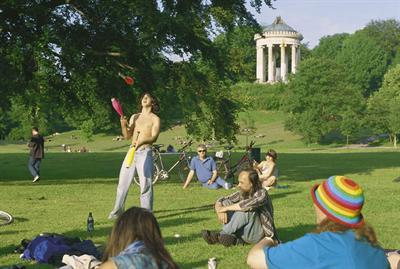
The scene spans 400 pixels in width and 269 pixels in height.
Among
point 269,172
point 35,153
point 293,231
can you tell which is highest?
point 35,153

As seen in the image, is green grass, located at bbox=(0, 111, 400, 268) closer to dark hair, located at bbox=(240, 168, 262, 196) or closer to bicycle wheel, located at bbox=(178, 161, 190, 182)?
bicycle wheel, located at bbox=(178, 161, 190, 182)

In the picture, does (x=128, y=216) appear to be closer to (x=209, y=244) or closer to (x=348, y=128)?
(x=209, y=244)

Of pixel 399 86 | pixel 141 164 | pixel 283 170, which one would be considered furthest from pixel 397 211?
pixel 399 86

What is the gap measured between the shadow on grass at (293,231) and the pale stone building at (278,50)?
311 feet

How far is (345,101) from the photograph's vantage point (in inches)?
2391

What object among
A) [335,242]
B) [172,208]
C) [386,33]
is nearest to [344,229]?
[335,242]

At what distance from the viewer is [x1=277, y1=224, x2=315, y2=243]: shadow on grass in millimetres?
9078

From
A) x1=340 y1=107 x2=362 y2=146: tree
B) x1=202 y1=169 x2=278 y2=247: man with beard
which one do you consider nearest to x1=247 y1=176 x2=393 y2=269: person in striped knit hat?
x1=202 y1=169 x2=278 y2=247: man with beard

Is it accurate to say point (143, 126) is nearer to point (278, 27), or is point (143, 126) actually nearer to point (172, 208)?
point (172, 208)

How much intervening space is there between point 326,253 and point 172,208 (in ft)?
29.2

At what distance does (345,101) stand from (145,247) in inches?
2307

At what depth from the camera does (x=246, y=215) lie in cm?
820

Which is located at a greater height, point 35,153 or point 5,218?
point 35,153

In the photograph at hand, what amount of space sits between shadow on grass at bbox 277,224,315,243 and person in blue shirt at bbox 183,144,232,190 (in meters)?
6.51
